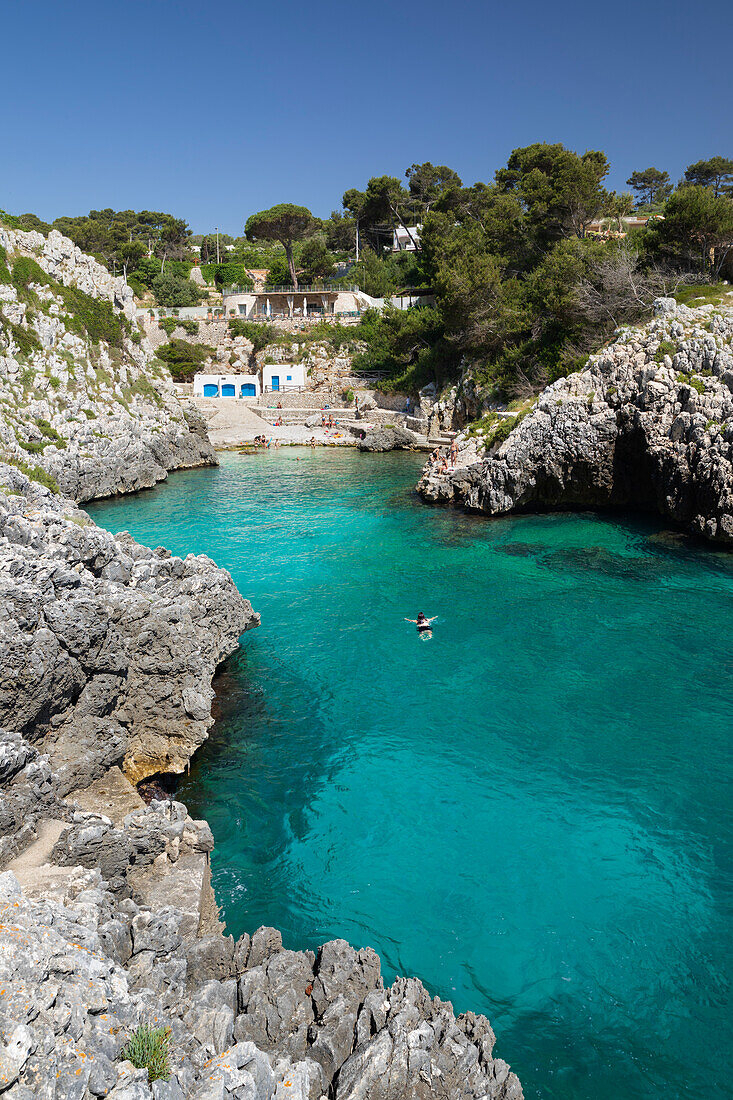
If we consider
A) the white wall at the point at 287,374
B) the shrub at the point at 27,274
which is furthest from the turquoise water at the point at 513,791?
the white wall at the point at 287,374

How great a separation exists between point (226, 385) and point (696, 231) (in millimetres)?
45635

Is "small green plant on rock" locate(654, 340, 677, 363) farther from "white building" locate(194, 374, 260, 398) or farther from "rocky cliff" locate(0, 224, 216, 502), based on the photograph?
"white building" locate(194, 374, 260, 398)

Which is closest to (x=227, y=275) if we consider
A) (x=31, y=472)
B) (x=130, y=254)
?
(x=130, y=254)

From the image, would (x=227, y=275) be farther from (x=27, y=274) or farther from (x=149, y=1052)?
(x=149, y=1052)

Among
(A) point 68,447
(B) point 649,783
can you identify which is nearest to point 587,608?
(B) point 649,783

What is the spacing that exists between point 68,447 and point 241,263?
64.3m

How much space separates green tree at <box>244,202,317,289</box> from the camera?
79375 millimetres

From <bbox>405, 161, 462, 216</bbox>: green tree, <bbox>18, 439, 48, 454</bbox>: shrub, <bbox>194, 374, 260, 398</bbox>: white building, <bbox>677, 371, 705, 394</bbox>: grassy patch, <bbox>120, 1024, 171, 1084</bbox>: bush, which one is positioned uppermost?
<bbox>405, 161, 462, 216</bbox>: green tree

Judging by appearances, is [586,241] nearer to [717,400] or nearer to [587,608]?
[717,400]

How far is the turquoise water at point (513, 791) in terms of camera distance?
9555 mm

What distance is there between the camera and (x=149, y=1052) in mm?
6223

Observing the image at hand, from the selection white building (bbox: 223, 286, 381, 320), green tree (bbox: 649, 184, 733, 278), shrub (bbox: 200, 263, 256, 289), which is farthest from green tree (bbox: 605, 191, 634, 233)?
shrub (bbox: 200, 263, 256, 289)

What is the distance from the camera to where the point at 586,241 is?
44.1 m

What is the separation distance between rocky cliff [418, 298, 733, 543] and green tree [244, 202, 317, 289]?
186 feet
